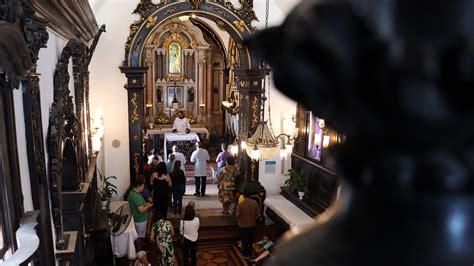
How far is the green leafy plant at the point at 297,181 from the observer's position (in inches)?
354

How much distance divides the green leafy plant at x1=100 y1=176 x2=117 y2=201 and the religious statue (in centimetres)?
Result: 829

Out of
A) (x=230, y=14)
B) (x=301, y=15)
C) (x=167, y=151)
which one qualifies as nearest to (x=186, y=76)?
(x=167, y=151)

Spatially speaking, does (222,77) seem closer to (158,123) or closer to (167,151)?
(158,123)

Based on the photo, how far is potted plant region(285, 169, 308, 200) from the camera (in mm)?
9000

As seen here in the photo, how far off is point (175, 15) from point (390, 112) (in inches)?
352

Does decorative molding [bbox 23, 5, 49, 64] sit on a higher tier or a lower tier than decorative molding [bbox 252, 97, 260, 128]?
higher

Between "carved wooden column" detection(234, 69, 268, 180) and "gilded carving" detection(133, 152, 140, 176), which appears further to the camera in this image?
"carved wooden column" detection(234, 69, 268, 180)

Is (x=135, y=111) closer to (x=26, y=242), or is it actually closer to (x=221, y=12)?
(x=221, y=12)

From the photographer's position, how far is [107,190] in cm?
834

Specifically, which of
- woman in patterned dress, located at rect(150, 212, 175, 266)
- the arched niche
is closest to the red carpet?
the arched niche

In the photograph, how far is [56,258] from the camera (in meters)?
3.99

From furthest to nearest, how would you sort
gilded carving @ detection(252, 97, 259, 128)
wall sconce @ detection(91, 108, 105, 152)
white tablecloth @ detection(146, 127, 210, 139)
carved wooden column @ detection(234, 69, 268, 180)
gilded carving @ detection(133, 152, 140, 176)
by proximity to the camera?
1. white tablecloth @ detection(146, 127, 210, 139)
2. gilded carving @ detection(252, 97, 259, 128)
3. carved wooden column @ detection(234, 69, 268, 180)
4. gilded carving @ detection(133, 152, 140, 176)
5. wall sconce @ detection(91, 108, 105, 152)

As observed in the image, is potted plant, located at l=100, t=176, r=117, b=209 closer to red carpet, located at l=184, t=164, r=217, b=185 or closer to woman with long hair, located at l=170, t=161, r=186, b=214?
woman with long hair, located at l=170, t=161, r=186, b=214

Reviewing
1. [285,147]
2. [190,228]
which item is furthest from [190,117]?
[190,228]
